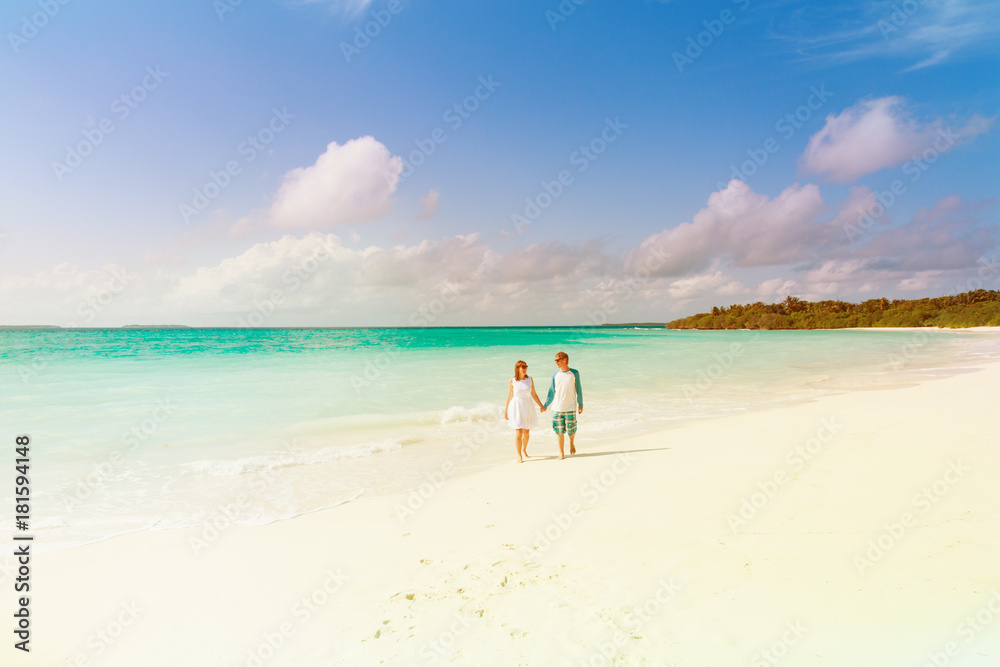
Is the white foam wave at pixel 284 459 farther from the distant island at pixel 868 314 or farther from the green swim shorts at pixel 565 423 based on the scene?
the distant island at pixel 868 314

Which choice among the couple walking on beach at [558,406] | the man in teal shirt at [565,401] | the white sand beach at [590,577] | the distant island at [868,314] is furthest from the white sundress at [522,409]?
the distant island at [868,314]

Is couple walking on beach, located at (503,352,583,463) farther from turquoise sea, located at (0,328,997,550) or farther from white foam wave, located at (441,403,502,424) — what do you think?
white foam wave, located at (441,403,502,424)

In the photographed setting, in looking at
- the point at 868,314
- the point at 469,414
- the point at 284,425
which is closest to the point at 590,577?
the point at 469,414

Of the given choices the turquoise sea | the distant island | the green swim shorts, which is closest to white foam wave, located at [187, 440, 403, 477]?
the turquoise sea

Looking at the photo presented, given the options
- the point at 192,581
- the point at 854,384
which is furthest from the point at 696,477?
the point at 854,384

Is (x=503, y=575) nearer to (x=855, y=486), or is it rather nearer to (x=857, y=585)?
(x=857, y=585)

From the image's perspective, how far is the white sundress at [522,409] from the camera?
9320mm

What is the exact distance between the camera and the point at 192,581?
4.86m

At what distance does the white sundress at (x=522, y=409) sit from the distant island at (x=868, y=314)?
111086 millimetres

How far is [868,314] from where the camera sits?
363 feet

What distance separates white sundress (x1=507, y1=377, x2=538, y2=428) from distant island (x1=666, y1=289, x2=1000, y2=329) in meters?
111

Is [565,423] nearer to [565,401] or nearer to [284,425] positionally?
[565,401]

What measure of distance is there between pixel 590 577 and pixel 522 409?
17.0ft

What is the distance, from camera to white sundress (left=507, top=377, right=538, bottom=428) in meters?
9.32
